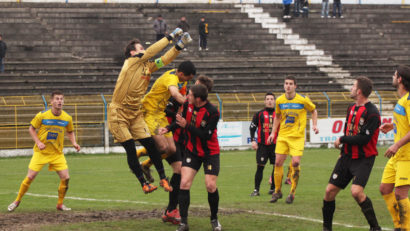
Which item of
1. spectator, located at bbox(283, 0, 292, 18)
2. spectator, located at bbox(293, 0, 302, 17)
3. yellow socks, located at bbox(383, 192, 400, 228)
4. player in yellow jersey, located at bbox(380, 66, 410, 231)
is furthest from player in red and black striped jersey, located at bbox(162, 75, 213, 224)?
spectator, located at bbox(293, 0, 302, 17)

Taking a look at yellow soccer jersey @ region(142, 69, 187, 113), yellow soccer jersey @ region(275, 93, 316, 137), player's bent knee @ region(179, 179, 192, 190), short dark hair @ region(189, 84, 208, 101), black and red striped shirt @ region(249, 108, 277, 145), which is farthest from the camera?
black and red striped shirt @ region(249, 108, 277, 145)

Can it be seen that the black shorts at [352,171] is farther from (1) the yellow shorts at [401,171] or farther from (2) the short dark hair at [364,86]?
(2) the short dark hair at [364,86]

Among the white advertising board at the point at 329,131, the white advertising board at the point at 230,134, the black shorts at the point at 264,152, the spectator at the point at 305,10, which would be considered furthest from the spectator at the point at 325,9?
the black shorts at the point at 264,152

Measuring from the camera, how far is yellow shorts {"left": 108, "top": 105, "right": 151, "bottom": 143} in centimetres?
1116

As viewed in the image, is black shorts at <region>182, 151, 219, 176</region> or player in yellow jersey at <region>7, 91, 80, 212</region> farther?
player in yellow jersey at <region>7, 91, 80, 212</region>

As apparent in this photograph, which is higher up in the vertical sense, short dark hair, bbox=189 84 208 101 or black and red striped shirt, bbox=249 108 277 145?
short dark hair, bbox=189 84 208 101

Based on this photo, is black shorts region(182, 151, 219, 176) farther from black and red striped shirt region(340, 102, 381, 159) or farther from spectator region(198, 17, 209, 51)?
spectator region(198, 17, 209, 51)

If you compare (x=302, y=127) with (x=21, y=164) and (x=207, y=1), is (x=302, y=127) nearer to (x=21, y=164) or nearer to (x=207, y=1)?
(x=21, y=164)

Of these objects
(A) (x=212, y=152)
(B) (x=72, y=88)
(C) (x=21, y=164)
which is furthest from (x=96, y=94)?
(A) (x=212, y=152)

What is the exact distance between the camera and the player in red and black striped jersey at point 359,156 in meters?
9.41

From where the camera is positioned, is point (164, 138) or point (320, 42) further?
point (320, 42)

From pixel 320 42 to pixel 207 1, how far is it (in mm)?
7189

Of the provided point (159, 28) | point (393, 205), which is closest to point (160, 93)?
point (393, 205)

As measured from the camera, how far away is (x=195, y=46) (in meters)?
35.9
